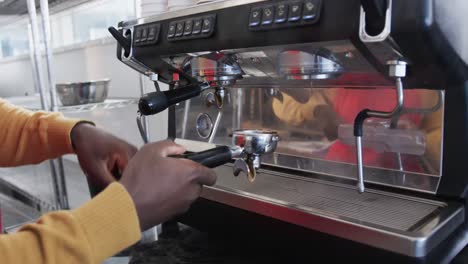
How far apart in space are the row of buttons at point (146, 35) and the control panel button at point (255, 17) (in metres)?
0.21

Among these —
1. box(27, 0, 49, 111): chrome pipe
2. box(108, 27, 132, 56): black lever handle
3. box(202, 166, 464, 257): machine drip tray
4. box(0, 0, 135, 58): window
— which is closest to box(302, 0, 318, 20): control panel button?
box(202, 166, 464, 257): machine drip tray

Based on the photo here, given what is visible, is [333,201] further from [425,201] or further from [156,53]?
[156,53]

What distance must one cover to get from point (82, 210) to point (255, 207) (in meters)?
0.31

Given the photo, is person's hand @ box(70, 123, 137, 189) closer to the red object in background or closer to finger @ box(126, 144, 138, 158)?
finger @ box(126, 144, 138, 158)

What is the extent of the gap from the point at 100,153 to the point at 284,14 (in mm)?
329

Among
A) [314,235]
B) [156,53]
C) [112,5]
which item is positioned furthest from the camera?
[112,5]

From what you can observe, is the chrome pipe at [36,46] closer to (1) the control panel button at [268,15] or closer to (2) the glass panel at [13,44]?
(1) the control panel button at [268,15]

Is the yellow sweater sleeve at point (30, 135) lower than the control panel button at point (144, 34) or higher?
lower

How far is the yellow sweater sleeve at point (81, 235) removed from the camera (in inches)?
13.3

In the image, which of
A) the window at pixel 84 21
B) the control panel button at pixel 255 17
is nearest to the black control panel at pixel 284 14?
the control panel button at pixel 255 17

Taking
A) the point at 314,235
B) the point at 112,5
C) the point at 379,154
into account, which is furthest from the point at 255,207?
the point at 112,5

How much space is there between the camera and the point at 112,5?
6.03 feet

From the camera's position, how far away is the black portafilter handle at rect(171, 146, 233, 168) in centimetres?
44

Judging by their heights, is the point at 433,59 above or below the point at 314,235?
above
